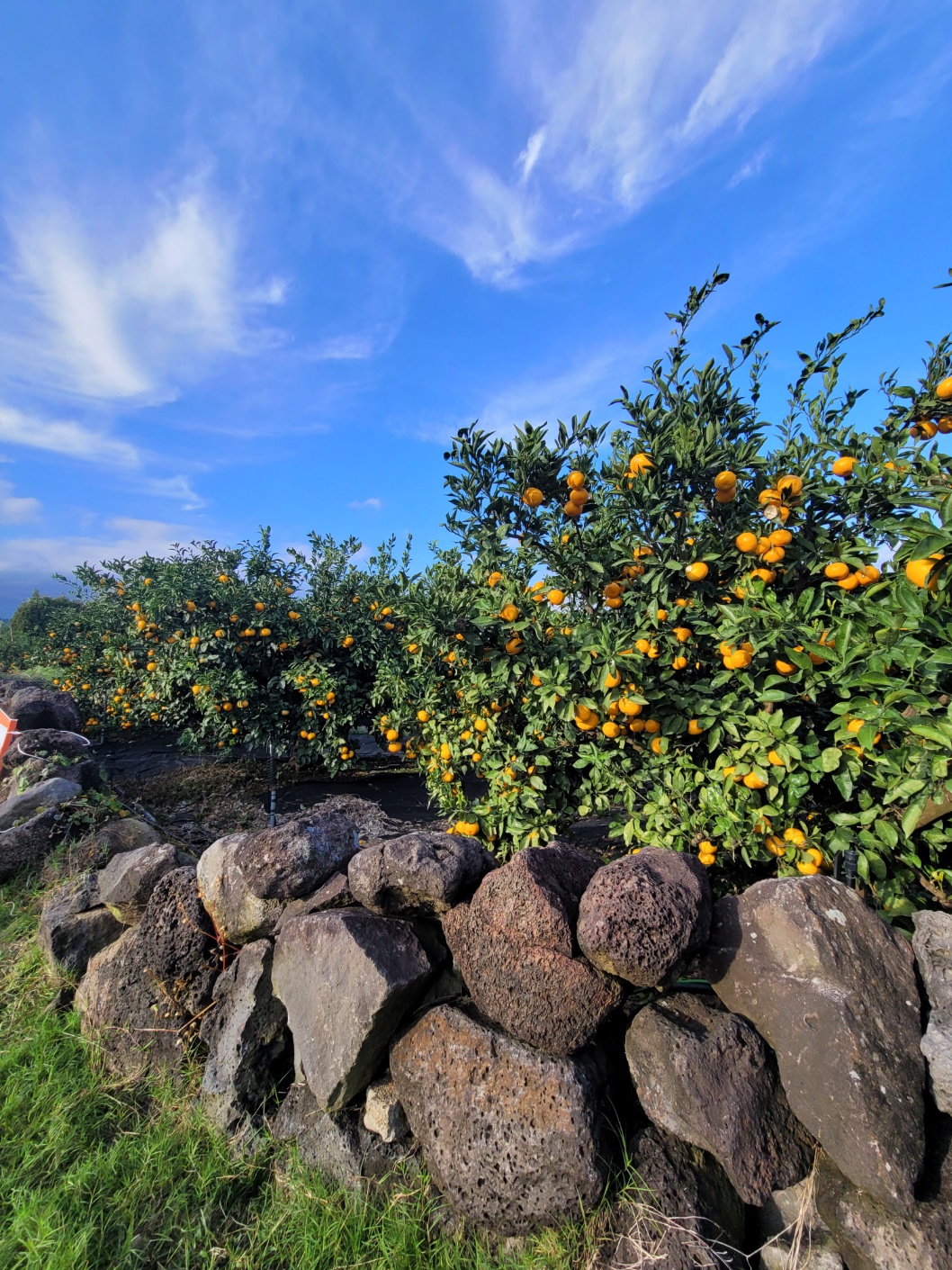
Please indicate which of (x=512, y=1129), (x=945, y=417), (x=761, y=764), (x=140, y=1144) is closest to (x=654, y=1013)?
(x=512, y=1129)

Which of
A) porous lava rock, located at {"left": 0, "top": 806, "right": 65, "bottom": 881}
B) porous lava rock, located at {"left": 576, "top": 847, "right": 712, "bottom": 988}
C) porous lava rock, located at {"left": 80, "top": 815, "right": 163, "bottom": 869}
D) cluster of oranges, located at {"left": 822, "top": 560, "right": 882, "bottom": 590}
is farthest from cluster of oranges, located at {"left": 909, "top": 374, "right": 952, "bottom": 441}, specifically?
porous lava rock, located at {"left": 0, "top": 806, "right": 65, "bottom": 881}

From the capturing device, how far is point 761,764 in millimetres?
2172

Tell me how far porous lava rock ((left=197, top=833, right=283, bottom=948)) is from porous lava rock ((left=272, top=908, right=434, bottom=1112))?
0.75 ft

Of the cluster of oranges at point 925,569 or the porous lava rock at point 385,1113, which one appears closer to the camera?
the cluster of oranges at point 925,569

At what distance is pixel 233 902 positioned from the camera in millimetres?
2420

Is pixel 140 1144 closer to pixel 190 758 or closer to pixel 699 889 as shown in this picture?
pixel 699 889

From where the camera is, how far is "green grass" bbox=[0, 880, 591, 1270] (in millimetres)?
1654

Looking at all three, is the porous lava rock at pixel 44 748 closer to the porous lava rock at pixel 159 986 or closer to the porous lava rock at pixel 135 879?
the porous lava rock at pixel 135 879

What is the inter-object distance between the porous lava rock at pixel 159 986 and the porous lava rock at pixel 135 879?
162 millimetres

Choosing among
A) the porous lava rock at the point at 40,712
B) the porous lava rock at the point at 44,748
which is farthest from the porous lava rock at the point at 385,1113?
the porous lava rock at the point at 40,712

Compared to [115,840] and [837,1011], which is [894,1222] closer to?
[837,1011]

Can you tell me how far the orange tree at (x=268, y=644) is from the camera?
5879 mm

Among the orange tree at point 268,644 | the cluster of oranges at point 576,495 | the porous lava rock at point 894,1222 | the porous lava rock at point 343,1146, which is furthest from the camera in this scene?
the orange tree at point 268,644

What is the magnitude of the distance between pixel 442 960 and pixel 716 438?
2275 mm
